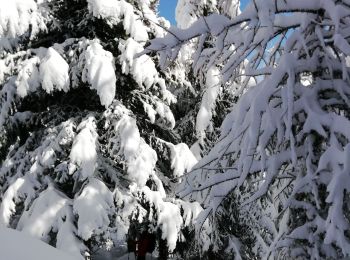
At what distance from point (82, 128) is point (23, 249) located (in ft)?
17.5

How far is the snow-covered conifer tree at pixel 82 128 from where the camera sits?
24.9 ft

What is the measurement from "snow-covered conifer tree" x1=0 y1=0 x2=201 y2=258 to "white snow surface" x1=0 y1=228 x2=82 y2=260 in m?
3.80

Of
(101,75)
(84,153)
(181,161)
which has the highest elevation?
(101,75)

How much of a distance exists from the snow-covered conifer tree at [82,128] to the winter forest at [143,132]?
29 mm

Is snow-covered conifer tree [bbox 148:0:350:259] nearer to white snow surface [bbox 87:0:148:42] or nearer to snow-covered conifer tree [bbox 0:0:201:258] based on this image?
snow-covered conifer tree [bbox 0:0:201:258]

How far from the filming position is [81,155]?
7570 millimetres

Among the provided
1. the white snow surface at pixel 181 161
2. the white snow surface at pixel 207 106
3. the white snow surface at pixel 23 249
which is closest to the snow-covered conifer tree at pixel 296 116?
the white snow surface at pixel 23 249

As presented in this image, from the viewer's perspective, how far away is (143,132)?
9.36m

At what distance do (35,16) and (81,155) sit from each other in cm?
285

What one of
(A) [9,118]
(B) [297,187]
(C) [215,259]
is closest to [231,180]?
(B) [297,187]

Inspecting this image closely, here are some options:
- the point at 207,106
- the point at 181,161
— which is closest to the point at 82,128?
the point at 181,161

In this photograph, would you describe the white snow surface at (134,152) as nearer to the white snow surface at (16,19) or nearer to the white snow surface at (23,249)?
the white snow surface at (16,19)

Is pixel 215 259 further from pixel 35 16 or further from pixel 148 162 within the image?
pixel 35 16

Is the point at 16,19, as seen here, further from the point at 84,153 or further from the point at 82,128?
the point at 84,153
